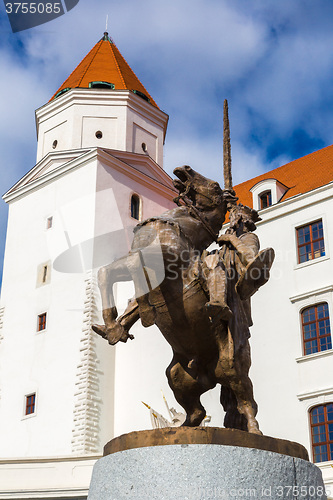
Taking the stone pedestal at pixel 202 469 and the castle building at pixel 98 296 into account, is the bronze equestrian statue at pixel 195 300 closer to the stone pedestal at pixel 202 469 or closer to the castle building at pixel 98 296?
the stone pedestal at pixel 202 469

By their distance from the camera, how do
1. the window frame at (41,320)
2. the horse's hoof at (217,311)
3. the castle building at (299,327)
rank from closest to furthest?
the horse's hoof at (217,311) < the castle building at (299,327) < the window frame at (41,320)

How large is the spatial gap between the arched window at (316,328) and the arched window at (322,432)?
180cm

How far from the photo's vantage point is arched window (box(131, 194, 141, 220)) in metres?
31.0

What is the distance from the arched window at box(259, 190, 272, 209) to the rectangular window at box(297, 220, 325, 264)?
110 inches

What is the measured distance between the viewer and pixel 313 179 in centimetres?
2625

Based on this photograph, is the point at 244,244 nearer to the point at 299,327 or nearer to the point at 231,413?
the point at 231,413

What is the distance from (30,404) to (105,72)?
55.8 feet

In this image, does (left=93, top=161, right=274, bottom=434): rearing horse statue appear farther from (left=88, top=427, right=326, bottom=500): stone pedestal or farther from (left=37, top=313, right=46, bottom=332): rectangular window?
(left=37, top=313, right=46, bottom=332): rectangular window

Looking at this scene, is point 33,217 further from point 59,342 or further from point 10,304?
point 59,342

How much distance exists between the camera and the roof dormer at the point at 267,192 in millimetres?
26062

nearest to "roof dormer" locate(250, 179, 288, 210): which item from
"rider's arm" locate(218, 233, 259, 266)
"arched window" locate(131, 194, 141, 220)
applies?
"arched window" locate(131, 194, 141, 220)

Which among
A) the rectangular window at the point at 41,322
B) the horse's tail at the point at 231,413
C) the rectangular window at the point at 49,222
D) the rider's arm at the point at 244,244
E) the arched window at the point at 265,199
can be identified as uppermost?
the rectangular window at the point at 49,222

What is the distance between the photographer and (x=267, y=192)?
26.6 metres

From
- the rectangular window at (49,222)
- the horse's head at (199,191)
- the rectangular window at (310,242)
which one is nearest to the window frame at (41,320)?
the rectangular window at (49,222)
